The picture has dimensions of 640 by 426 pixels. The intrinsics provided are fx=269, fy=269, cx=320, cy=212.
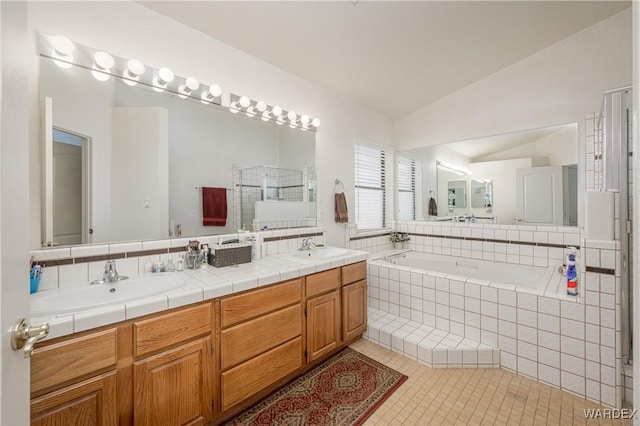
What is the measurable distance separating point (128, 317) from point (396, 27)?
262 cm

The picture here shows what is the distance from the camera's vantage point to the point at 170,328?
51.7 inches

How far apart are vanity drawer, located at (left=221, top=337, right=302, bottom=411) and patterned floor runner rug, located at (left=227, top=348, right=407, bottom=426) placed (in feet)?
0.50

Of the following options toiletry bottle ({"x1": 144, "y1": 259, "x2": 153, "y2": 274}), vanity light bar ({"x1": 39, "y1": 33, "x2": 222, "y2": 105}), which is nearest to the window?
vanity light bar ({"x1": 39, "y1": 33, "x2": 222, "y2": 105})

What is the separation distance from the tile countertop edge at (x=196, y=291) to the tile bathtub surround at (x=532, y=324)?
843 mm

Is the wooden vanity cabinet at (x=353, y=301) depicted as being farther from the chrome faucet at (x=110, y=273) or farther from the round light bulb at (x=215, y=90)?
the round light bulb at (x=215, y=90)

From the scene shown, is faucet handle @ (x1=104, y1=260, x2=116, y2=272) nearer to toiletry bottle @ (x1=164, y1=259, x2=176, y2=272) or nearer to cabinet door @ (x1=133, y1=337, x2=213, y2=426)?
toiletry bottle @ (x1=164, y1=259, x2=176, y2=272)

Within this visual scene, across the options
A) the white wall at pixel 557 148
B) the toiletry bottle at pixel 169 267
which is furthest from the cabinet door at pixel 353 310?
the white wall at pixel 557 148

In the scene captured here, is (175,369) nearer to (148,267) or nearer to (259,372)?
(259,372)

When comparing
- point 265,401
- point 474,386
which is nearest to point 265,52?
point 265,401

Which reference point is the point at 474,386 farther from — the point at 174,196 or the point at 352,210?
the point at 174,196

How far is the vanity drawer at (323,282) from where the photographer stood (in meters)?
2.00

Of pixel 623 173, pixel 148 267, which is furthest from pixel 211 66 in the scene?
pixel 623 173

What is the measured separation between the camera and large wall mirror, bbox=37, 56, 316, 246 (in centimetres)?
150

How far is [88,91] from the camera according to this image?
1595 mm
